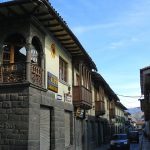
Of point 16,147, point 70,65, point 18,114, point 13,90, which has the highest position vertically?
point 70,65

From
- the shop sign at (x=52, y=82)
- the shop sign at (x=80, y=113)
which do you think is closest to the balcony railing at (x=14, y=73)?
the shop sign at (x=52, y=82)

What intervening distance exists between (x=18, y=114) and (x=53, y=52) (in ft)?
16.6

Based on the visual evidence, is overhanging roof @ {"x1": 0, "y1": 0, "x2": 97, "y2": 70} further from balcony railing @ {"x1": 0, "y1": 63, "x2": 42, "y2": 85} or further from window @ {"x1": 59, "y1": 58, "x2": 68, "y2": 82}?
balcony railing @ {"x1": 0, "y1": 63, "x2": 42, "y2": 85}

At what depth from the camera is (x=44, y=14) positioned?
14.8m

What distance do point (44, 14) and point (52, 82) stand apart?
381 cm

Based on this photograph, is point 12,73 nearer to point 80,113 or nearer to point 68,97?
point 68,97

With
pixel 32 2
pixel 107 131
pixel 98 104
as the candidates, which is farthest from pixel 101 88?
pixel 32 2

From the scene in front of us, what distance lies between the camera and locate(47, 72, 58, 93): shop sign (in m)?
16.6

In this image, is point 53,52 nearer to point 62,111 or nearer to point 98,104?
point 62,111

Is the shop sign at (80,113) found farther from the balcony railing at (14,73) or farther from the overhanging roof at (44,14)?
the balcony railing at (14,73)

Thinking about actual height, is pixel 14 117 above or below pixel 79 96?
below

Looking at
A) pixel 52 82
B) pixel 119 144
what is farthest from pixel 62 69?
pixel 119 144

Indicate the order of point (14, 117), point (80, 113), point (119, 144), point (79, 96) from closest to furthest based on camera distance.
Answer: point (14, 117) → point (79, 96) → point (80, 113) → point (119, 144)

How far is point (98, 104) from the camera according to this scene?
31656 mm
